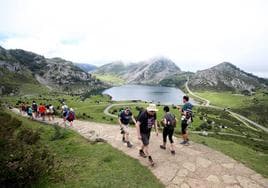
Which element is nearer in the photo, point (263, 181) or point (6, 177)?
point (6, 177)

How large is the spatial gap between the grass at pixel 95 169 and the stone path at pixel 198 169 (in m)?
0.85

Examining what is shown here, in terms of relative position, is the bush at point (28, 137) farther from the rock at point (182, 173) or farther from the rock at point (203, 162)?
the rock at point (203, 162)

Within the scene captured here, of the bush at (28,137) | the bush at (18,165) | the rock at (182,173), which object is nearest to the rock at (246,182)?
the rock at (182,173)

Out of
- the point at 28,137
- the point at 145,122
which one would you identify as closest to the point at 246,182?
the point at 145,122

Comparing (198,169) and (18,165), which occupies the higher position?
(18,165)

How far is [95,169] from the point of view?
11570mm

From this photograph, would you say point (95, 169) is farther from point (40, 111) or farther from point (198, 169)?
point (40, 111)

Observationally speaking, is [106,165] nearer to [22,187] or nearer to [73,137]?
[22,187]

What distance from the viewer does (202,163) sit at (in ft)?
42.8

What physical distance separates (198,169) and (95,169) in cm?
539

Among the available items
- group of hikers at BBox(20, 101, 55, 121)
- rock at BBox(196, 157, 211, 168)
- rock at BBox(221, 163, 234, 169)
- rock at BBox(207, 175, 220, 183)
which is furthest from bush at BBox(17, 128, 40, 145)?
group of hikers at BBox(20, 101, 55, 121)

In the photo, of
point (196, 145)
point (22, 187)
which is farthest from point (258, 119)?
point (22, 187)

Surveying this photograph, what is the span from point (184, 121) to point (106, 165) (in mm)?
6277

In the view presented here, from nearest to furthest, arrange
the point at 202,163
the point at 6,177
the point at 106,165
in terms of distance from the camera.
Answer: the point at 6,177
the point at 106,165
the point at 202,163
